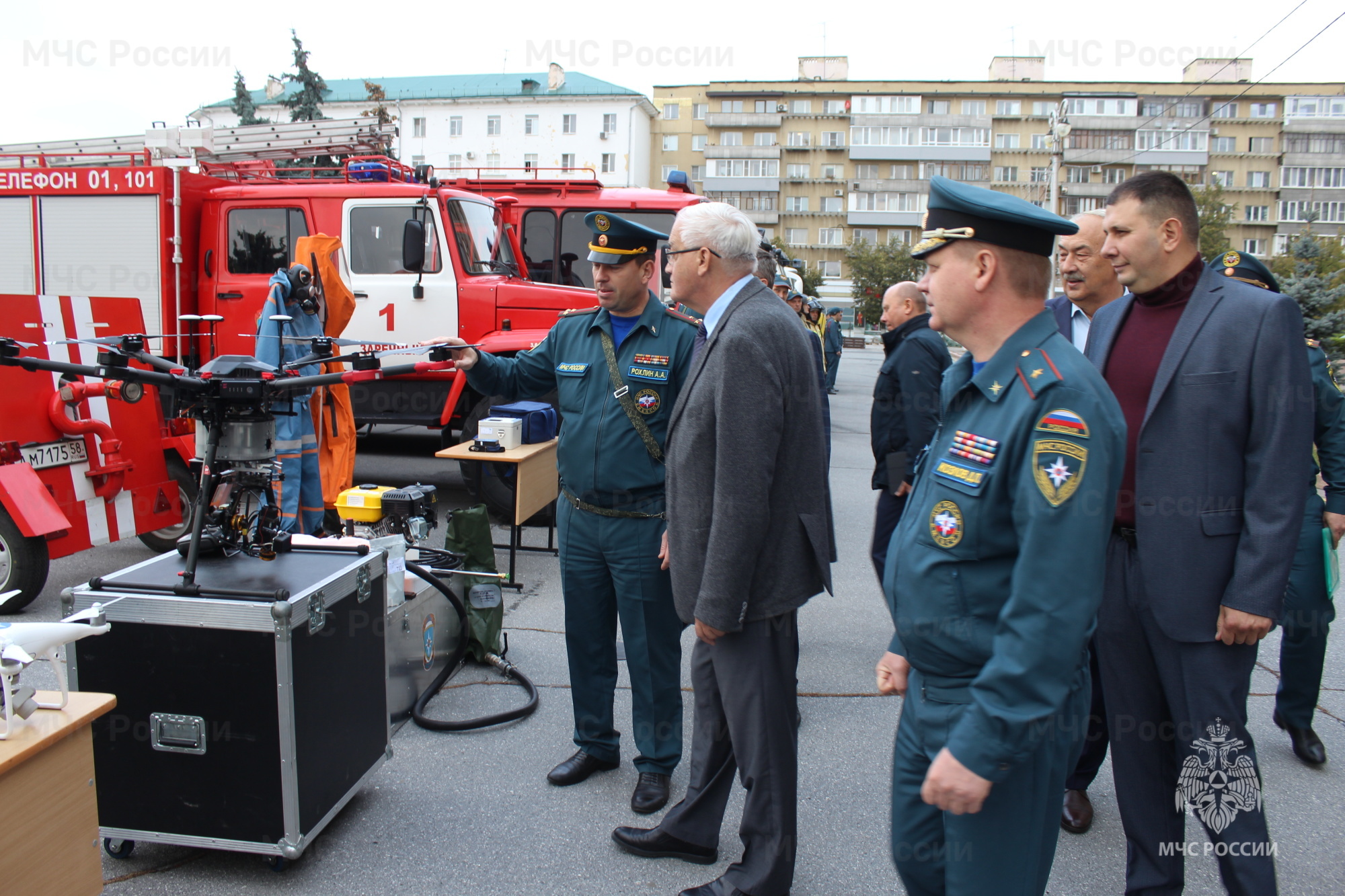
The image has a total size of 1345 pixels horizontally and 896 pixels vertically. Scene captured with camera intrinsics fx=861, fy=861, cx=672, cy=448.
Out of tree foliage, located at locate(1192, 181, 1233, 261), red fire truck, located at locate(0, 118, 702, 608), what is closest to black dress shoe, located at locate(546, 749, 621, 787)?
red fire truck, located at locate(0, 118, 702, 608)

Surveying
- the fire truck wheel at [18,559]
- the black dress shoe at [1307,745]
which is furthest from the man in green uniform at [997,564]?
the fire truck wheel at [18,559]

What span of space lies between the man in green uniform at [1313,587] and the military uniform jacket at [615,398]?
1966mm

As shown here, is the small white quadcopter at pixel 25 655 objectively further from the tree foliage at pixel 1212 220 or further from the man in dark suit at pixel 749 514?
the tree foliage at pixel 1212 220

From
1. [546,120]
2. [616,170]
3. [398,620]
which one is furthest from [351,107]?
[398,620]

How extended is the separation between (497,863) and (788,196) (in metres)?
74.0

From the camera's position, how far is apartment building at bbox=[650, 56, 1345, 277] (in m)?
→ 67.0

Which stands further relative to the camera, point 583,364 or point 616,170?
point 616,170

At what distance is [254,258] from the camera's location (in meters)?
7.48

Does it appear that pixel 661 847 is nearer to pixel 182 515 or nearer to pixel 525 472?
pixel 525 472

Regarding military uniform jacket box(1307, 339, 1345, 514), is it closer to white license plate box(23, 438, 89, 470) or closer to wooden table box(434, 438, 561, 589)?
wooden table box(434, 438, 561, 589)

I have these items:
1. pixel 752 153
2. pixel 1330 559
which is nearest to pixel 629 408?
pixel 1330 559

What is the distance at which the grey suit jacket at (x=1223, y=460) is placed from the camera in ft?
6.88

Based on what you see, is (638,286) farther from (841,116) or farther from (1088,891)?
(841,116)

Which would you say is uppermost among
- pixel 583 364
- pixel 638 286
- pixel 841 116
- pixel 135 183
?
pixel 841 116
